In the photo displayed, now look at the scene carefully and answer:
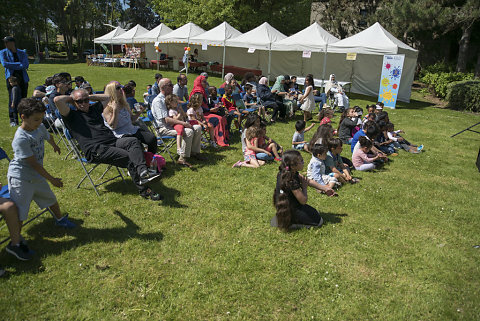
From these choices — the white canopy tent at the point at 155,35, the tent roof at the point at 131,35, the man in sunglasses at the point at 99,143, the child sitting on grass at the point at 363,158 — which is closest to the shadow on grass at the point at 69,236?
the man in sunglasses at the point at 99,143

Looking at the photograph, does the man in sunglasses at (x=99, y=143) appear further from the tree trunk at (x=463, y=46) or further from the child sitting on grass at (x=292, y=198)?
the tree trunk at (x=463, y=46)

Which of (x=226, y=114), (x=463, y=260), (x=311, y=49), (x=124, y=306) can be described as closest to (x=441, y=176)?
(x=463, y=260)

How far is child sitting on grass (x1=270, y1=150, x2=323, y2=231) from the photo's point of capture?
11.8ft

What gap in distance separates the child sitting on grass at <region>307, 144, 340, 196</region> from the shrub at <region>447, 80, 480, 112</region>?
1246 centimetres

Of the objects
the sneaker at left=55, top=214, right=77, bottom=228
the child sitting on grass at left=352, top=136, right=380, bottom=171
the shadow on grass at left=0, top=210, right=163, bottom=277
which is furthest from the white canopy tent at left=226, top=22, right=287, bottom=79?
the sneaker at left=55, top=214, right=77, bottom=228

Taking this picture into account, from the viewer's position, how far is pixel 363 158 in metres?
6.17

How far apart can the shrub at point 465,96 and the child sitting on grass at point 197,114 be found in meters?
12.8

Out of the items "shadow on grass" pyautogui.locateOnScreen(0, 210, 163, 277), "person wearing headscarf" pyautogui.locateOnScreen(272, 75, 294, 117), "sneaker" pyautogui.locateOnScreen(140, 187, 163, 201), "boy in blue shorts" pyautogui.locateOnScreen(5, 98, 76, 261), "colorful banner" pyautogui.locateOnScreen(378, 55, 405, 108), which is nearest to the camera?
"boy in blue shorts" pyautogui.locateOnScreen(5, 98, 76, 261)

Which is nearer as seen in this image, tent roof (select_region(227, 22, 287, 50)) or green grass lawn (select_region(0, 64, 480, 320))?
green grass lawn (select_region(0, 64, 480, 320))

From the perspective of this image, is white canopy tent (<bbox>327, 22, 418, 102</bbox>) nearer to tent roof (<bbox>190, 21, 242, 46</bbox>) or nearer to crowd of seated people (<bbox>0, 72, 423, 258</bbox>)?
crowd of seated people (<bbox>0, 72, 423, 258</bbox>)

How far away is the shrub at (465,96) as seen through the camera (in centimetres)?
1362

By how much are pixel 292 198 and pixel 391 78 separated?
1194cm

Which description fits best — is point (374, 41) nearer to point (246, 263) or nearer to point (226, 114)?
point (226, 114)

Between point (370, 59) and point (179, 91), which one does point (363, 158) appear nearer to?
point (179, 91)
